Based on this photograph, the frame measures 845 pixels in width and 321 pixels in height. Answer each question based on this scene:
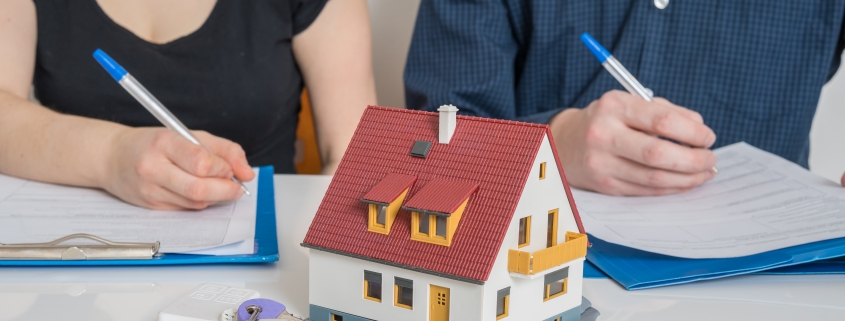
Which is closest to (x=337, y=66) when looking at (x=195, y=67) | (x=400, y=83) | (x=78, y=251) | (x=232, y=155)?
(x=195, y=67)

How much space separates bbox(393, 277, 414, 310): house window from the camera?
1.48 ft

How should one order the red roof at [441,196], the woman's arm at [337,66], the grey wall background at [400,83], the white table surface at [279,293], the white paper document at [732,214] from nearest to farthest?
the red roof at [441,196] → the white table surface at [279,293] → the white paper document at [732,214] → the woman's arm at [337,66] → the grey wall background at [400,83]

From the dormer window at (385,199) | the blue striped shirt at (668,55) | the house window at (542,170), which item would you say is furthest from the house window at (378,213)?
the blue striped shirt at (668,55)

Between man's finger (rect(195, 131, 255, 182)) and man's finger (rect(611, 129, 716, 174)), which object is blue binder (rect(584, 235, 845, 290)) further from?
man's finger (rect(195, 131, 255, 182))

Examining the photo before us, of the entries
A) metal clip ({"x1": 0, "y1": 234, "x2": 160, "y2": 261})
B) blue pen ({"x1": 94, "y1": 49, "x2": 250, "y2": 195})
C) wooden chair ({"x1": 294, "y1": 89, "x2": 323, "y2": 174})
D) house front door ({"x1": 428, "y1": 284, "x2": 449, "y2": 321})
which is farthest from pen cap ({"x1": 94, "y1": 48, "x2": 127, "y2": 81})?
wooden chair ({"x1": 294, "y1": 89, "x2": 323, "y2": 174})

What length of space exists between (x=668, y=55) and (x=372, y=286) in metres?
0.87

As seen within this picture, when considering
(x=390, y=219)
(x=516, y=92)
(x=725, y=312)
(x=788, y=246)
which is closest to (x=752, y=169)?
(x=788, y=246)

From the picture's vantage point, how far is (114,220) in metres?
0.75

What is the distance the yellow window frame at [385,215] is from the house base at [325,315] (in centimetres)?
6

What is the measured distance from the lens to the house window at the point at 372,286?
46 centimetres

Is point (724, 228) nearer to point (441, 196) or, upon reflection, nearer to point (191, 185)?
A: point (441, 196)

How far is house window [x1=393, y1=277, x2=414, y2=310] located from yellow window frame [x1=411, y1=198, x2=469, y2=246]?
0.03 meters

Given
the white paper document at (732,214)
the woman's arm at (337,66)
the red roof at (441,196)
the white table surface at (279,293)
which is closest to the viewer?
the red roof at (441,196)

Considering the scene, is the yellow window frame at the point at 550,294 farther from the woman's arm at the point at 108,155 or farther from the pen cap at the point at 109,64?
the pen cap at the point at 109,64
